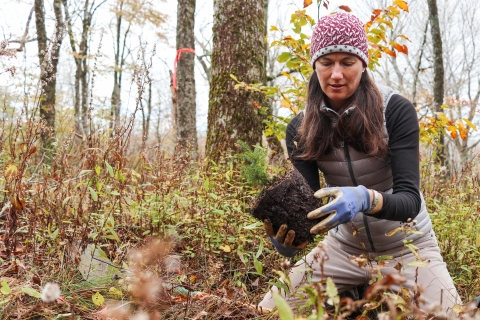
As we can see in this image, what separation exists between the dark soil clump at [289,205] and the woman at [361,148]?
0.19 ft

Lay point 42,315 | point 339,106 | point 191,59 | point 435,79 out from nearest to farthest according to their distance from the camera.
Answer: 1. point 42,315
2. point 339,106
3. point 435,79
4. point 191,59

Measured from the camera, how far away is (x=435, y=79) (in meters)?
5.95

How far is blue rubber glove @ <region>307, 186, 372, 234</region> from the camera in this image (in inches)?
66.4

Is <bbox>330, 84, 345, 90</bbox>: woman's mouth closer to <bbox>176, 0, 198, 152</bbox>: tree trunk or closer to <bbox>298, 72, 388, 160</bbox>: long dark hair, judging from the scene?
<bbox>298, 72, 388, 160</bbox>: long dark hair

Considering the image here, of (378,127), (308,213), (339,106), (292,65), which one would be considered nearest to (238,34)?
(292,65)

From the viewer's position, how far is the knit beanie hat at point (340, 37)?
2105 millimetres

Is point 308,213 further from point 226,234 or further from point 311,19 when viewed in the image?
point 311,19

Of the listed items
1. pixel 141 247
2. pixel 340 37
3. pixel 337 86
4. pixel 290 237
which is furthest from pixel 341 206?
pixel 141 247

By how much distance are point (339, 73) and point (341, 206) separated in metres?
0.82

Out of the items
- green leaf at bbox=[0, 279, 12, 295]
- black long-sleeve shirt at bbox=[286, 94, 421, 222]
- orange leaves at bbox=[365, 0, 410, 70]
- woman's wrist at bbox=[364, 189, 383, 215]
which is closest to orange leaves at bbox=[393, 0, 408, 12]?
orange leaves at bbox=[365, 0, 410, 70]

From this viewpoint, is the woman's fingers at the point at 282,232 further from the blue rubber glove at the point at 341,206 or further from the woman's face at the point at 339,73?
the woman's face at the point at 339,73

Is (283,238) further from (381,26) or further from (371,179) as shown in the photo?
(381,26)

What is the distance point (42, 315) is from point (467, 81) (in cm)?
2225

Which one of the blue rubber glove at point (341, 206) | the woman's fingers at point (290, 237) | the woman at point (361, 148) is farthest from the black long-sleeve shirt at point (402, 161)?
the woman's fingers at point (290, 237)
